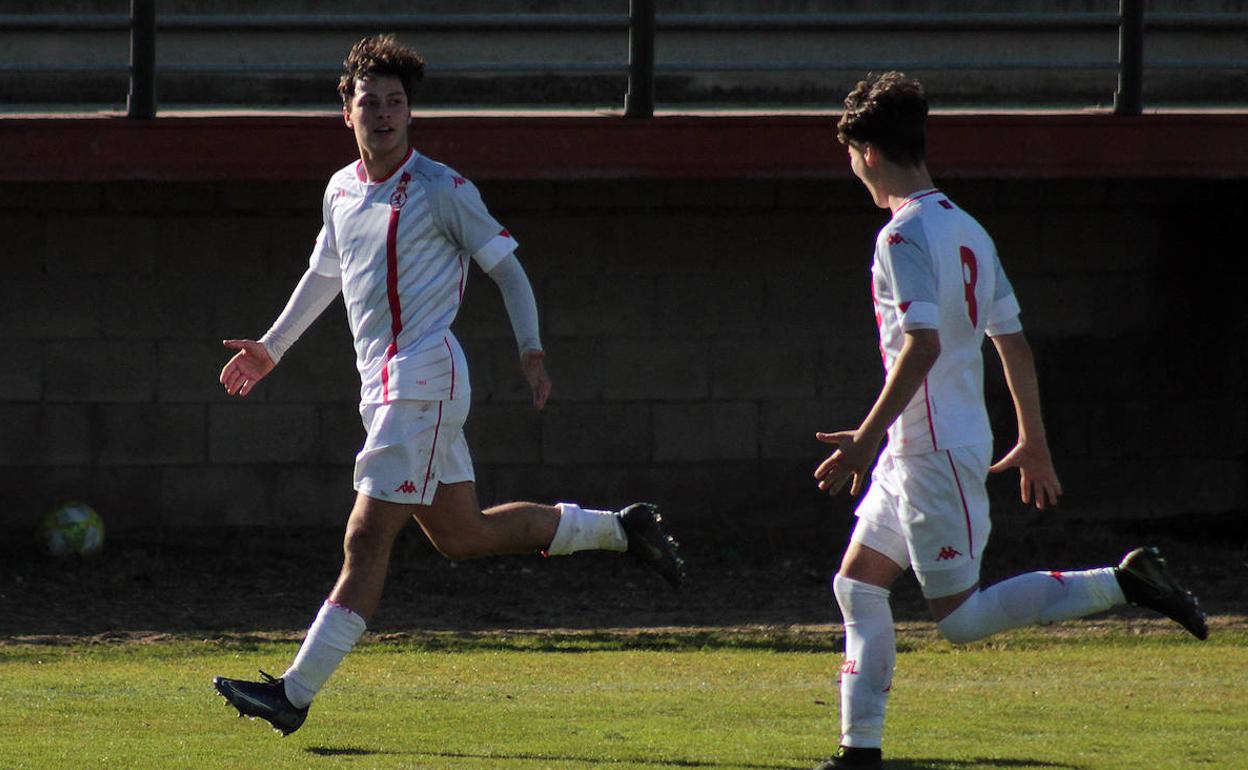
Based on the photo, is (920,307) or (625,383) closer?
(920,307)

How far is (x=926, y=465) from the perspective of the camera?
4926 mm

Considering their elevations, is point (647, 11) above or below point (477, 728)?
above

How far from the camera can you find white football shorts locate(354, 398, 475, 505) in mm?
5676

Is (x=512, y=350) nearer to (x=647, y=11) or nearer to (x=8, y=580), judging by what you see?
(x=647, y=11)

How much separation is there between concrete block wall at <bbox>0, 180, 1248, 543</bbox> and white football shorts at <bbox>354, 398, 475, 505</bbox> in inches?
211

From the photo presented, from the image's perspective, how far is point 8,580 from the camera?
34.2ft

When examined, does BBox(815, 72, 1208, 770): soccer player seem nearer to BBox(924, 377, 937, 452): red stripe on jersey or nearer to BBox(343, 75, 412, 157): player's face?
BBox(924, 377, 937, 452): red stripe on jersey

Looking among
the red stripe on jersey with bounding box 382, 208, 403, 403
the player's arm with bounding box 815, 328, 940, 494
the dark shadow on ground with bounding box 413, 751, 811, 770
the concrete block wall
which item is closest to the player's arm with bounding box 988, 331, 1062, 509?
the player's arm with bounding box 815, 328, 940, 494

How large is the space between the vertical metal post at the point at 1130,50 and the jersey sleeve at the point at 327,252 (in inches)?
231

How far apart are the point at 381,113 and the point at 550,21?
4.60 meters

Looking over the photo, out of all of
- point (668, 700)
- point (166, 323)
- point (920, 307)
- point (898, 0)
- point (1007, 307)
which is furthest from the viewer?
point (898, 0)

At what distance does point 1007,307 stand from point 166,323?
6973mm

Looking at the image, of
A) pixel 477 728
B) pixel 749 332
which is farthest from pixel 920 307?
pixel 749 332

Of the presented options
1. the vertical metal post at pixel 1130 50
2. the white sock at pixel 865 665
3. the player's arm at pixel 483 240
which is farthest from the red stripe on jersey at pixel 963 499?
the vertical metal post at pixel 1130 50
